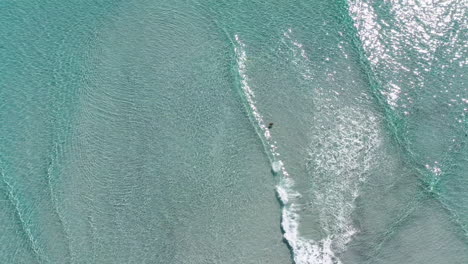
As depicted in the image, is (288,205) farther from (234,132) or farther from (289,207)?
(234,132)

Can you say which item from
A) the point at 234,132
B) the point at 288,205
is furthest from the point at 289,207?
the point at 234,132

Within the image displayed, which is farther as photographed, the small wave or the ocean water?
the ocean water

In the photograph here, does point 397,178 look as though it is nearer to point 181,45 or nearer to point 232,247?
point 232,247

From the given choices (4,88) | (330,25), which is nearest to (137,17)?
(4,88)

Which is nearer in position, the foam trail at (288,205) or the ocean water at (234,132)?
the foam trail at (288,205)
